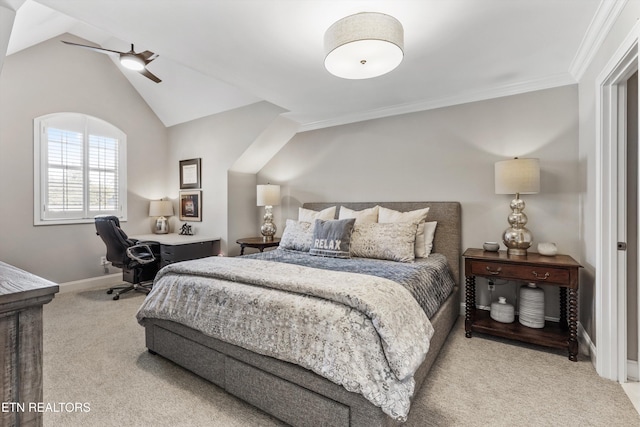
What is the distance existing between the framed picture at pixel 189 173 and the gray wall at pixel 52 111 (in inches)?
23.7

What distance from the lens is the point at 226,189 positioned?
14.9 ft

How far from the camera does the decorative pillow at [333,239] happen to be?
9.88 feet

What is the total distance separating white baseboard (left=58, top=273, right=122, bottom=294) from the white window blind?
34.0 inches

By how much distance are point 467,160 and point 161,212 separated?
464cm

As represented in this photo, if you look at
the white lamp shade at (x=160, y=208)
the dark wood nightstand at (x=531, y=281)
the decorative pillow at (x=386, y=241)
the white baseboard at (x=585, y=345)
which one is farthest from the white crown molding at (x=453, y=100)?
the white lamp shade at (x=160, y=208)

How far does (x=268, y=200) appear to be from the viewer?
14.2ft

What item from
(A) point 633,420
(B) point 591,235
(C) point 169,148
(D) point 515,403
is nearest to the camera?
(A) point 633,420

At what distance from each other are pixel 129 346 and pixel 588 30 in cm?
428

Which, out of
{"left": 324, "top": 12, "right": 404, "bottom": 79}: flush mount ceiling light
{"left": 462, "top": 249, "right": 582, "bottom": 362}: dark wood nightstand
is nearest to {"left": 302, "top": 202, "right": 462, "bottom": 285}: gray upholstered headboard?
{"left": 462, "top": 249, "right": 582, "bottom": 362}: dark wood nightstand

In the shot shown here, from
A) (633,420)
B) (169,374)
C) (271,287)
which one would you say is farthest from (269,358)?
(633,420)

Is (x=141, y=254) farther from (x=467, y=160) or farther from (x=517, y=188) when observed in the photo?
(x=517, y=188)

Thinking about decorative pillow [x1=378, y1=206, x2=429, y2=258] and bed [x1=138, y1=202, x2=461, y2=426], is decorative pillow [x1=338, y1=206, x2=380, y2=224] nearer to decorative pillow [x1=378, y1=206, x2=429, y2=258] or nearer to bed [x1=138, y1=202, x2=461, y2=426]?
decorative pillow [x1=378, y1=206, x2=429, y2=258]

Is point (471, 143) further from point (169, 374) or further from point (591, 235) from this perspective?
point (169, 374)

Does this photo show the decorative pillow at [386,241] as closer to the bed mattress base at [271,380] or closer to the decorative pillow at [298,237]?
the decorative pillow at [298,237]
